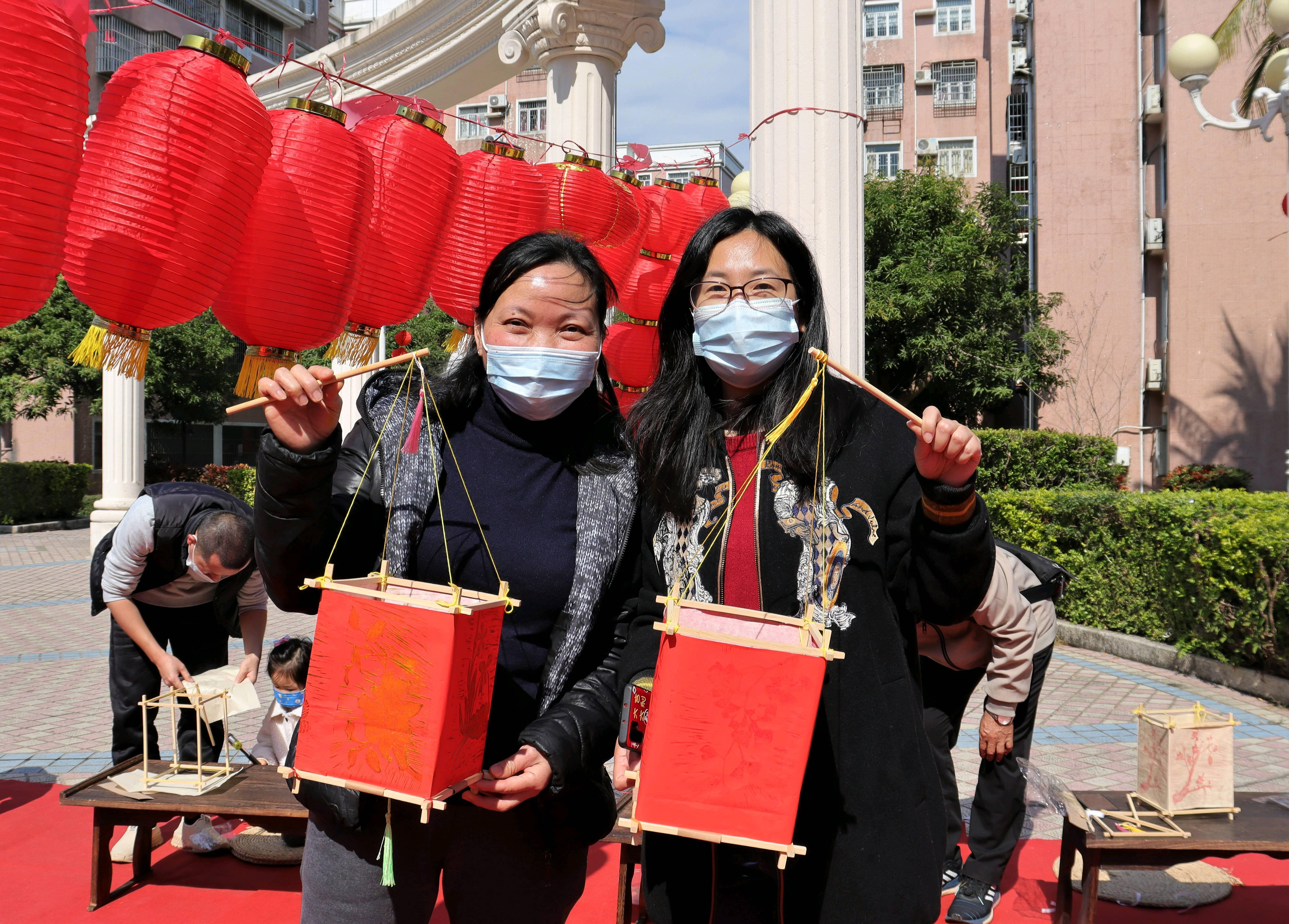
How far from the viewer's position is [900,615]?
1886mm

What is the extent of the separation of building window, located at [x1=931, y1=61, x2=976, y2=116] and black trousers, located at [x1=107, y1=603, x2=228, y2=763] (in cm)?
3204

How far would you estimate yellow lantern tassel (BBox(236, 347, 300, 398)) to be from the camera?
11.7 feet

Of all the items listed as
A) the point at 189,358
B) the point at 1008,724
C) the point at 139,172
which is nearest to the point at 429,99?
the point at 139,172

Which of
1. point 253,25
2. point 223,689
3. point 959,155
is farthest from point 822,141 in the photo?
point 253,25

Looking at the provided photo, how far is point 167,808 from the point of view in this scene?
3.77 meters

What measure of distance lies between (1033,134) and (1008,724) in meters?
24.0

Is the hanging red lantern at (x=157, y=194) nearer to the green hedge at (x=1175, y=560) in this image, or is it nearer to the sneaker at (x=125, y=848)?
the sneaker at (x=125, y=848)

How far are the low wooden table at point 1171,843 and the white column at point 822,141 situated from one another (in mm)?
2322

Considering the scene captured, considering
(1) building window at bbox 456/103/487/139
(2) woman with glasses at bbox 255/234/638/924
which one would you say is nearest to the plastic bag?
(2) woman with glasses at bbox 255/234/638/924

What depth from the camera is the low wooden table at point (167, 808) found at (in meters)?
3.71

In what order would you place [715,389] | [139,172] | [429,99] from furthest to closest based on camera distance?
[429,99] < [139,172] < [715,389]

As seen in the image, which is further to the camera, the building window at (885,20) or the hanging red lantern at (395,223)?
the building window at (885,20)

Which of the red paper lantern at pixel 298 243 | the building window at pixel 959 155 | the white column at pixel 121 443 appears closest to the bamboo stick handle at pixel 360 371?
the red paper lantern at pixel 298 243

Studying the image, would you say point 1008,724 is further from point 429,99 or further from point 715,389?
point 429,99
